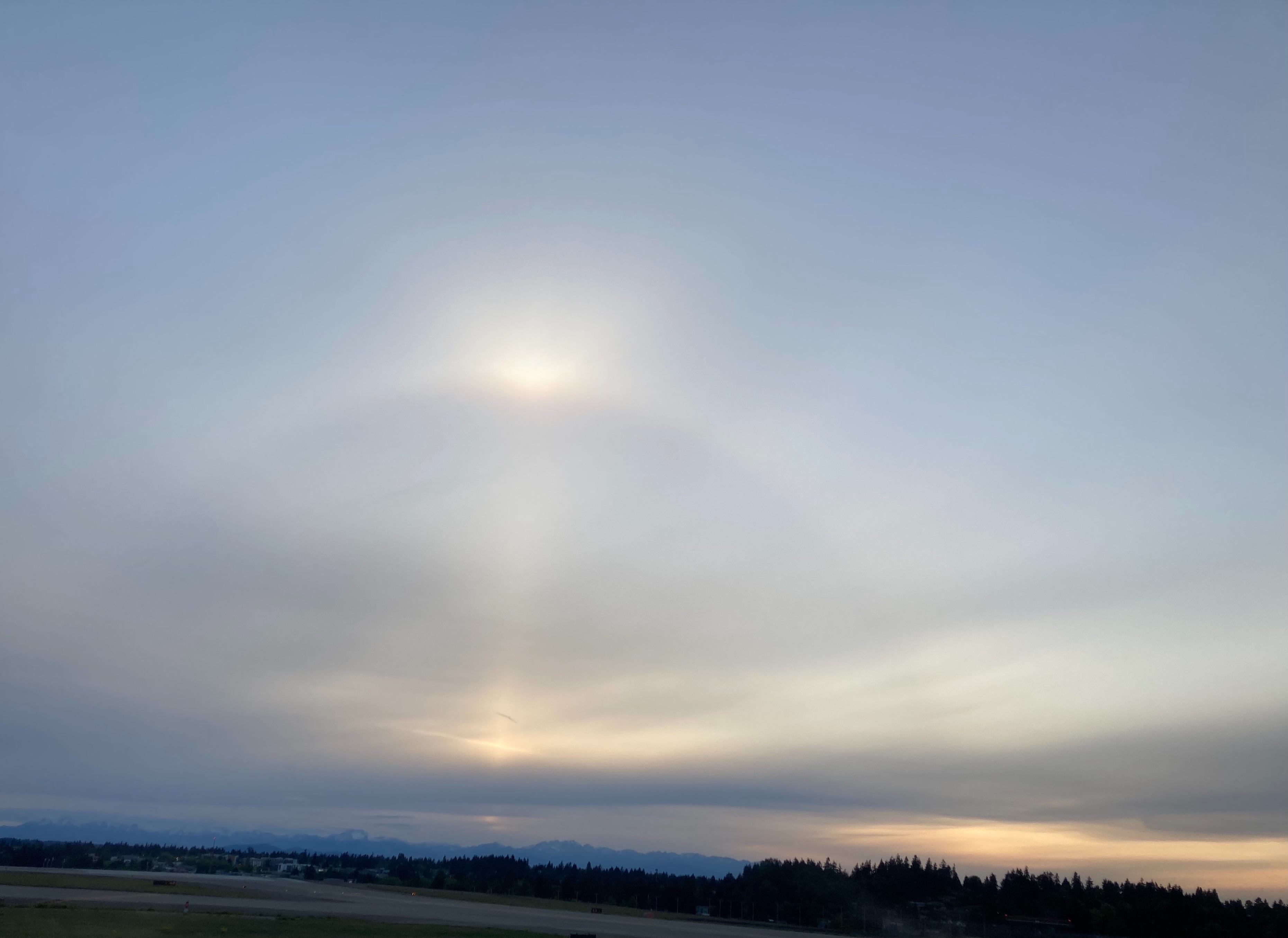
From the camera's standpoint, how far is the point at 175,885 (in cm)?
12312

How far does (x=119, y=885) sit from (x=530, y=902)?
69334 millimetres

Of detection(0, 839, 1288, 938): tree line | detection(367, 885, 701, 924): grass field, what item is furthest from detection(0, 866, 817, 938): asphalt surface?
detection(0, 839, 1288, 938): tree line

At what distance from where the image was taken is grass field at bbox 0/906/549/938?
173 ft

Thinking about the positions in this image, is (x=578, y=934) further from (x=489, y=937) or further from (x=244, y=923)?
(x=244, y=923)

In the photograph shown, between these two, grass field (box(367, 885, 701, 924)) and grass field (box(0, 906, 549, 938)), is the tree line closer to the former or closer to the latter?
grass field (box(367, 885, 701, 924))

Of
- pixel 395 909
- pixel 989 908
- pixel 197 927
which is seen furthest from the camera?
pixel 989 908

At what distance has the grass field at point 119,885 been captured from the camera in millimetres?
103938

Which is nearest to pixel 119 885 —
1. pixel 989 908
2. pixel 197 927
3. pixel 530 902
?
pixel 530 902

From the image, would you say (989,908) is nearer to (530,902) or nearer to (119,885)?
(530,902)

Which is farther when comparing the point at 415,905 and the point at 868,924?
the point at 868,924

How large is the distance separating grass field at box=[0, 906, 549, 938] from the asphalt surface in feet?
18.8

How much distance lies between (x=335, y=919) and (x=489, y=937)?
1642 cm

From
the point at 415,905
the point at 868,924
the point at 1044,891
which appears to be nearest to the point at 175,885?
the point at 415,905

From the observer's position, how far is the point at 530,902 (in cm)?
16012
